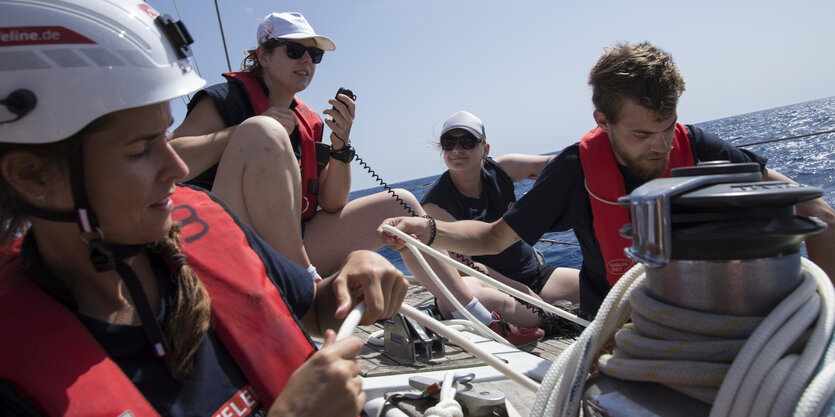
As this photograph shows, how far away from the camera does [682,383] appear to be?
0.75 metres

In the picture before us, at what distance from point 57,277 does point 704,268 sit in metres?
1.18

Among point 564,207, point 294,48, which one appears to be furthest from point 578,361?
point 294,48

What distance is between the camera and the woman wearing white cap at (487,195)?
3986 millimetres

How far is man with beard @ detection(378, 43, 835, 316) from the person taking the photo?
2.39 metres

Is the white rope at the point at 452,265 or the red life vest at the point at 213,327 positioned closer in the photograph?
the red life vest at the point at 213,327

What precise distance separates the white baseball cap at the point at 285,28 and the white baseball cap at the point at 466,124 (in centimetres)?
154

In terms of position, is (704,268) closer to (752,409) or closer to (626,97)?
(752,409)

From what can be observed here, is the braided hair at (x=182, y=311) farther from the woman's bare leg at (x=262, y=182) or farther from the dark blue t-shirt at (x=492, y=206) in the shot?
the dark blue t-shirt at (x=492, y=206)

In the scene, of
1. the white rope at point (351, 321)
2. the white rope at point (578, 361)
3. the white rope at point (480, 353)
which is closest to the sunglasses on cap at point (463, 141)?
the white rope at point (480, 353)

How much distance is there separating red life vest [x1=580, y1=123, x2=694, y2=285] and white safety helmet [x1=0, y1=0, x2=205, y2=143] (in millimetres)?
1827

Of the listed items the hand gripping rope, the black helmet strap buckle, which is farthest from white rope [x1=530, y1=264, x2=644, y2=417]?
the black helmet strap buckle

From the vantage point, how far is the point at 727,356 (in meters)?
0.75

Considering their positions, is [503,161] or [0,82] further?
[503,161]

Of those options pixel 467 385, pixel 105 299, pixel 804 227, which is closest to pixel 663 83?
pixel 467 385
